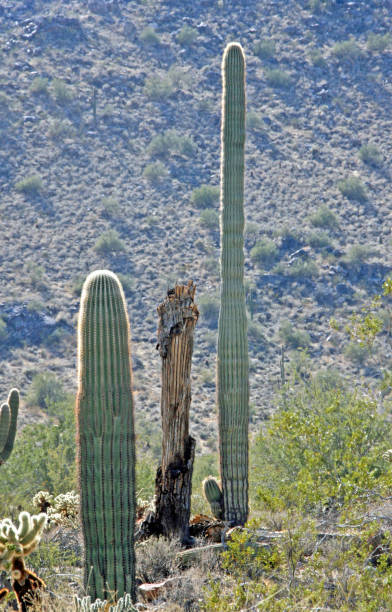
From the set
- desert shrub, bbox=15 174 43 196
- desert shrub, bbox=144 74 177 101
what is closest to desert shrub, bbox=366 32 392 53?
desert shrub, bbox=144 74 177 101

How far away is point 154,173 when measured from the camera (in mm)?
31391

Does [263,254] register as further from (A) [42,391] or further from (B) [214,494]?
(B) [214,494]

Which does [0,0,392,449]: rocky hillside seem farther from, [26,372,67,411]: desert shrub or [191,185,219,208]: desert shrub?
[26,372,67,411]: desert shrub

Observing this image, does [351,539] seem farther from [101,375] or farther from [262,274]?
[262,274]

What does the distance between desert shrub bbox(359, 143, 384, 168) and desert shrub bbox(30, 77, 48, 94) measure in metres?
11.9

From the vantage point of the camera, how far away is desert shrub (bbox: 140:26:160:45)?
1509 inches

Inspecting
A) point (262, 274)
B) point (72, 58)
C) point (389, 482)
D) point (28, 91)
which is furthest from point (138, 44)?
point (389, 482)

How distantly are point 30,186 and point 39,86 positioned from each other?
6.43m

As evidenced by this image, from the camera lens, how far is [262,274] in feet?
90.8

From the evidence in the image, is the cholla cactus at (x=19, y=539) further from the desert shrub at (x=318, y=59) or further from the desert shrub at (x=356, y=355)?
the desert shrub at (x=318, y=59)

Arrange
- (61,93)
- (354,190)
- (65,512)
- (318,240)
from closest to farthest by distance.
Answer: (65,512)
(318,240)
(354,190)
(61,93)

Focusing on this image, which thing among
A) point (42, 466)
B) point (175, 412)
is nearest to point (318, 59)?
point (42, 466)

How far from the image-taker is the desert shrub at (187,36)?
126 feet

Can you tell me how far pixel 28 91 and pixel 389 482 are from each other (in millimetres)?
29218
